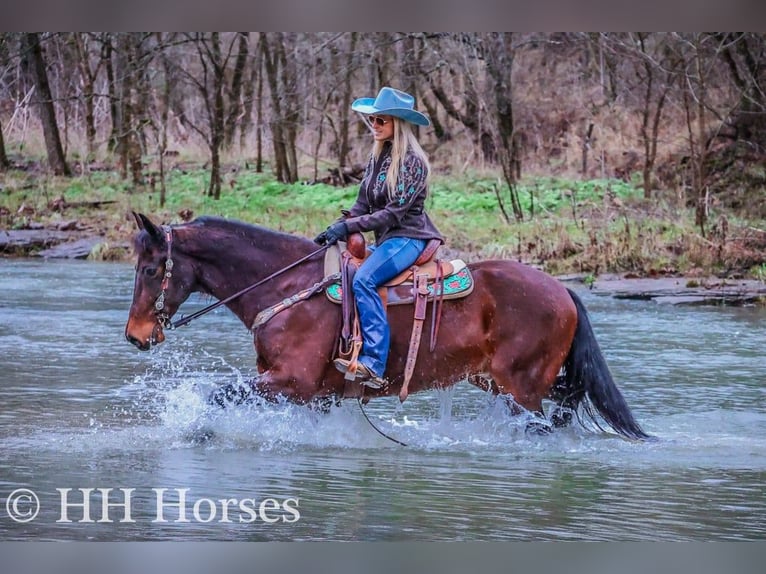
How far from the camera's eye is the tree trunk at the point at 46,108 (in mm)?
9047

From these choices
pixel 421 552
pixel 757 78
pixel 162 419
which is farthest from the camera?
pixel 757 78

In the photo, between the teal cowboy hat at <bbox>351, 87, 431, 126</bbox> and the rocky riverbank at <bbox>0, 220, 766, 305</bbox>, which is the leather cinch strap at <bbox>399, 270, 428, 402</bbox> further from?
the rocky riverbank at <bbox>0, 220, 766, 305</bbox>

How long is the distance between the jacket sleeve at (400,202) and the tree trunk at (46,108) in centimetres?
464

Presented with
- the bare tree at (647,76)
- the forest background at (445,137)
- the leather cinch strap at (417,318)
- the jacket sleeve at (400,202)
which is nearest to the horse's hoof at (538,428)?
the leather cinch strap at (417,318)

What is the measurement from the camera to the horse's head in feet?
16.9

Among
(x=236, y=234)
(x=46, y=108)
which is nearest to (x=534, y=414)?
(x=236, y=234)

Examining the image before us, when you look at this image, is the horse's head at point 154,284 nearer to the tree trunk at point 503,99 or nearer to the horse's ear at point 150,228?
the horse's ear at point 150,228

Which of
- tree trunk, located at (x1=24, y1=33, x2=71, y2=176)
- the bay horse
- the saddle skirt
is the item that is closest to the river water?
the bay horse

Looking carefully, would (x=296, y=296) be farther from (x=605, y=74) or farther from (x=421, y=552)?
(x=605, y=74)

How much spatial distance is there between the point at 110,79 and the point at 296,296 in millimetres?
5601

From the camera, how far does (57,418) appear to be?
231 inches

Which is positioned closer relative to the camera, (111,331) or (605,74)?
(111,331)

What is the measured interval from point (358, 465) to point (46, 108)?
560 cm

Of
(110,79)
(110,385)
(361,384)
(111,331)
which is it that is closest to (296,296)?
(361,384)
